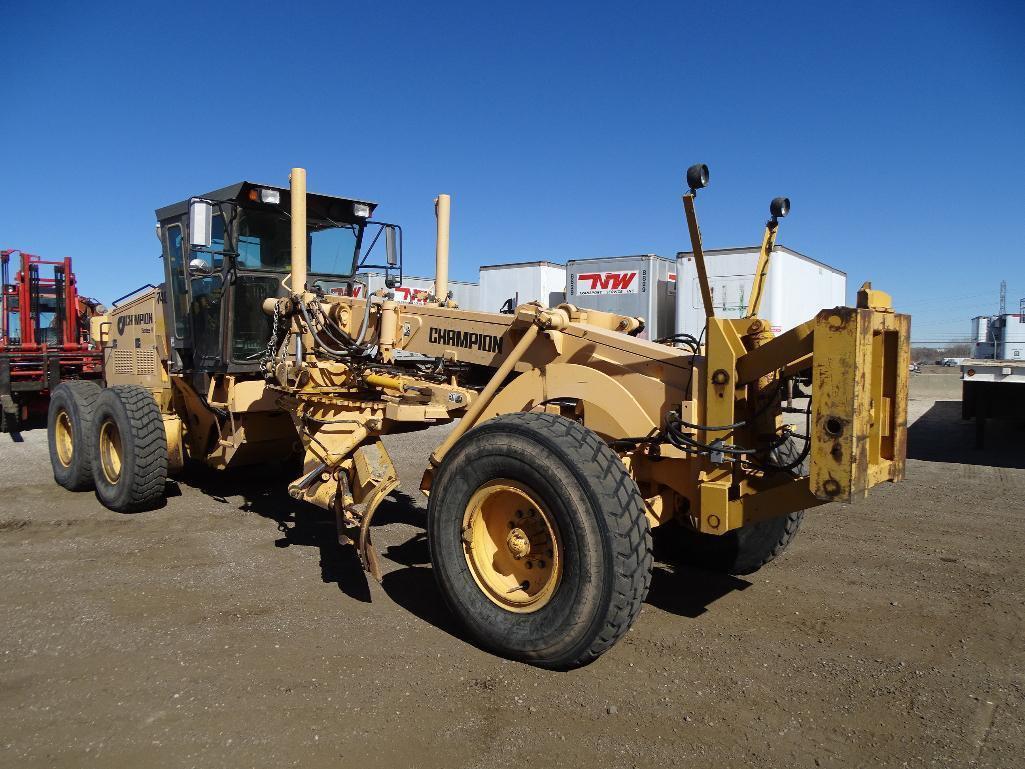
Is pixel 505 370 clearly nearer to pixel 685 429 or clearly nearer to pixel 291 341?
pixel 685 429

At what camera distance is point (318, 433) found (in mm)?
5254

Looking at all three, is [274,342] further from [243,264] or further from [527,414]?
[527,414]

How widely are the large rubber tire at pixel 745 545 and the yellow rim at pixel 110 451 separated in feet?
18.0

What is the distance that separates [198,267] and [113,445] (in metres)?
2.38

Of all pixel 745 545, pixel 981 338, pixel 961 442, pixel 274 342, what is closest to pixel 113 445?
pixel 274 342

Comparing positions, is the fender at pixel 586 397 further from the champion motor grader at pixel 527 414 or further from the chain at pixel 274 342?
the chain at pixel 274 342

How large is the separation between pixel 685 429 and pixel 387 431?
87.5 inches

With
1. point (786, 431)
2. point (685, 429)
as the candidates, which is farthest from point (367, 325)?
point (786, 431)

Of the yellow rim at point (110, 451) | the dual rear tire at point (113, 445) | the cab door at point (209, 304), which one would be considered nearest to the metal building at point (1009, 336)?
the cab door at point (209, 304)

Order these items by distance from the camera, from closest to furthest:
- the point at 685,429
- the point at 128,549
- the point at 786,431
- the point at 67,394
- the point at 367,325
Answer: the point at 685,429 → the point at 786,431 → the point at 367,325 → the point at 128,549 → the point at 67,394

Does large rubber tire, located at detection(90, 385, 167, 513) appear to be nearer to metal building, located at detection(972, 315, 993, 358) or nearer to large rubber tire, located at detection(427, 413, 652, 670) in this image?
large rubber tire, located at detection(427, 413, 652, 670)

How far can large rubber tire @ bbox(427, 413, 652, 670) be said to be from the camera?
134 inches

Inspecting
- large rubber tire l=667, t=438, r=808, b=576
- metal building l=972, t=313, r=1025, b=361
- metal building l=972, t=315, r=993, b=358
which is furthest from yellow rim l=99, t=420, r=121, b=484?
metal building l=972, t=315, r=993, b=358

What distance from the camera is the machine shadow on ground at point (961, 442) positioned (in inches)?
415
